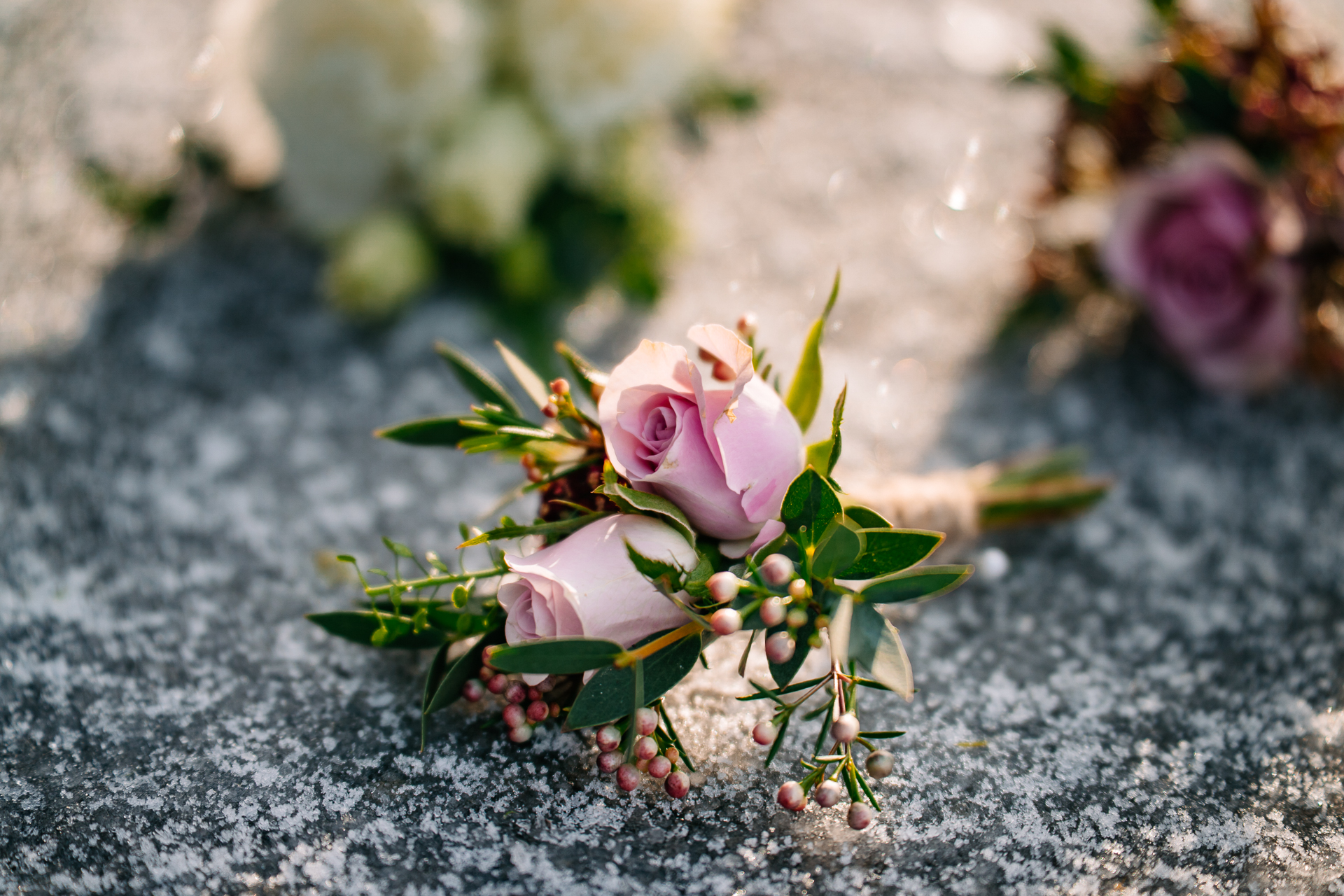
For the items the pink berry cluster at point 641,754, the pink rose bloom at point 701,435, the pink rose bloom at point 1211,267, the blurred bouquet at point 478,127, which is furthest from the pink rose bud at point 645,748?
the pink rose bloom at point 1211,267

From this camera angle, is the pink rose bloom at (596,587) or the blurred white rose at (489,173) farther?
the blurred white rose at (489,173)

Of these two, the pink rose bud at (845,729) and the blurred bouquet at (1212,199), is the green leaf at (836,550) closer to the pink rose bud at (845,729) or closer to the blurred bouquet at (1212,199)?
the pink rose bud at (845,729)

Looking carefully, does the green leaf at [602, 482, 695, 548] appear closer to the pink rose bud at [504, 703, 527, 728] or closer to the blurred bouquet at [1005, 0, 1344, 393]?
the pink rose bud at [504, 703, 527, 728]

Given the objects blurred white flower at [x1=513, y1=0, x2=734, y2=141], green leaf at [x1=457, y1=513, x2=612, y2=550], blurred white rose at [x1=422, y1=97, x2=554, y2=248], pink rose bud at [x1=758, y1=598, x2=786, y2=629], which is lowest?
pink rose bud at [x1=758, y1=598, x2=786, y2=629]

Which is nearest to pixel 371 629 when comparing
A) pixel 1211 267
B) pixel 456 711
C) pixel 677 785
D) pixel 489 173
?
pixel 456 711

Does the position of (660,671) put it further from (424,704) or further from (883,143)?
(883,143)

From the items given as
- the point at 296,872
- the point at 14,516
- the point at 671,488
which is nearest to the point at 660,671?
the point at 671,488

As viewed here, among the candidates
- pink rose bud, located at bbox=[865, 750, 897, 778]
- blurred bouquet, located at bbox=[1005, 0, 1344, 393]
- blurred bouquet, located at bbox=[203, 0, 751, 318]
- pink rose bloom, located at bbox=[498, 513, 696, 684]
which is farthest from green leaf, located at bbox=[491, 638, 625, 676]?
blurred bouquet, located at bbox=[1005, 0, 1344, 393]
